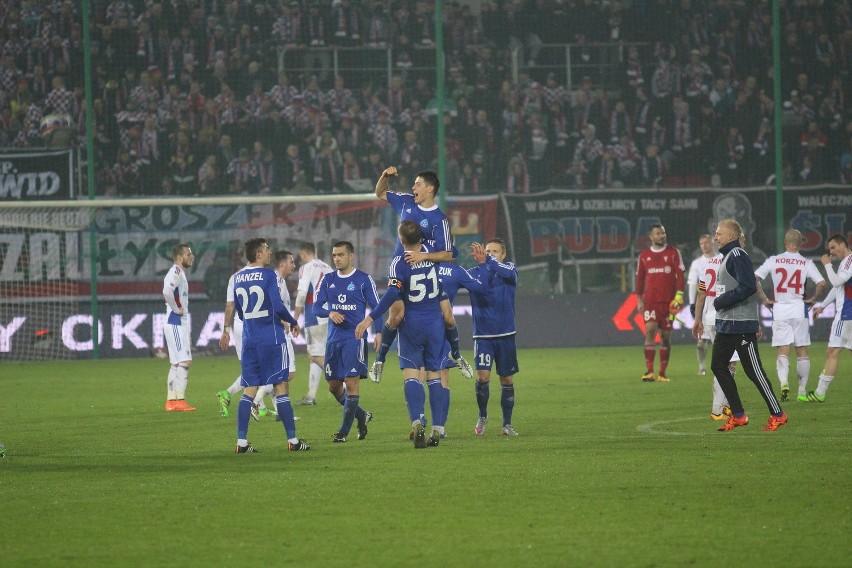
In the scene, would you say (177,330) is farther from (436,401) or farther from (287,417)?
(436,401)

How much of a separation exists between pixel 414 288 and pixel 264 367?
150cm

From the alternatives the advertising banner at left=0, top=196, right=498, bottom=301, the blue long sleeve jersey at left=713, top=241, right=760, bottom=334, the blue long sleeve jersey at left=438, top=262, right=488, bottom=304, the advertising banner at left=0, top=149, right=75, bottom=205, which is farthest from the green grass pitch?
the advertising banner at left=0, top=149, right=75, bottom=205

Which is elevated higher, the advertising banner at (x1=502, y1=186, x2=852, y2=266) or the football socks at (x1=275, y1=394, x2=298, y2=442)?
the advertising banner at (x1=502, y1=186, x2=852, y2=266)

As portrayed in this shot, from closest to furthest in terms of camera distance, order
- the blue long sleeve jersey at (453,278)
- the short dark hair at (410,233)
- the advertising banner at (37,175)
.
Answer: the short dark hair at (410,233)
the blue long sleeve jersey at (453,278)
the advertising banner at (37,175)

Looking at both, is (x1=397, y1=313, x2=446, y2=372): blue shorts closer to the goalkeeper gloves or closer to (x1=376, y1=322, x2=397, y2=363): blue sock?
(x1=376, y1=322, x2=397, y2=363): blue sock

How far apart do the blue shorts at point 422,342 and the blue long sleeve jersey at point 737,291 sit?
2.60 metres

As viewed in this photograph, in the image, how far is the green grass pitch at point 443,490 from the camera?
21.3 ft

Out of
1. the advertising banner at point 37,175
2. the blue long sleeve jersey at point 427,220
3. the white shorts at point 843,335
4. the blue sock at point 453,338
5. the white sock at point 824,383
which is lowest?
the white sock at point 824,383

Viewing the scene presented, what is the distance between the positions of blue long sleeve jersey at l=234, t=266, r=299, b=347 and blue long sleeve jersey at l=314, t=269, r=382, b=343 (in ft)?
3.19

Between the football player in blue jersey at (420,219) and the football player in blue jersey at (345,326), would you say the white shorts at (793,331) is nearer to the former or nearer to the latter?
the football player in blue jersey at (420,219)

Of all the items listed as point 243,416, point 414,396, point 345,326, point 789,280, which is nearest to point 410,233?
point 414,396

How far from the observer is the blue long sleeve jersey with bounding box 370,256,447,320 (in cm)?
1059

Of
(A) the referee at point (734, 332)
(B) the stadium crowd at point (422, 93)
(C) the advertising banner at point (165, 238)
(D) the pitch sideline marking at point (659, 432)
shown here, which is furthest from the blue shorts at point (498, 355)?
(B) the stadium crowd at point (422, 93)

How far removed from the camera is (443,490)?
834 cm
